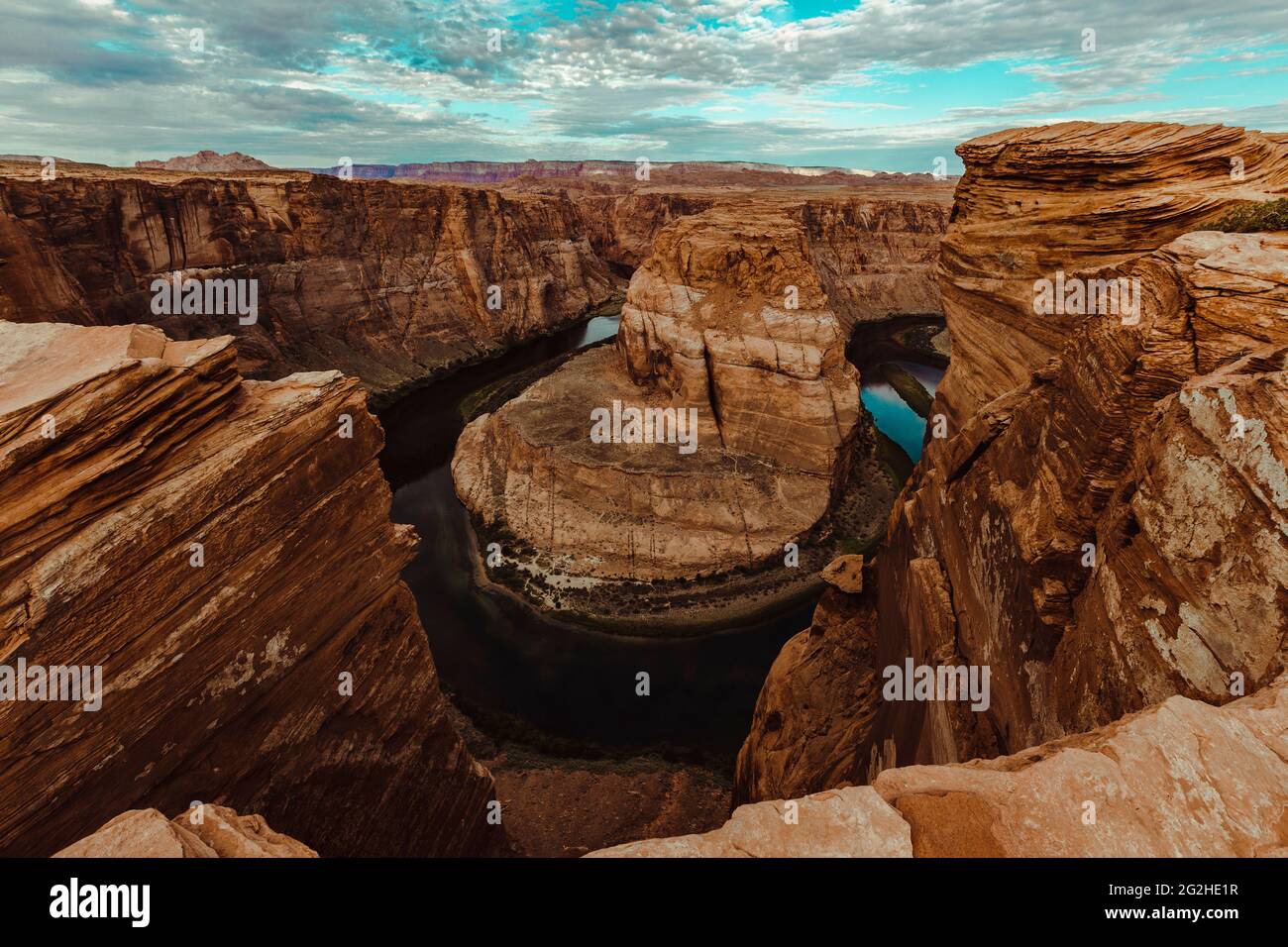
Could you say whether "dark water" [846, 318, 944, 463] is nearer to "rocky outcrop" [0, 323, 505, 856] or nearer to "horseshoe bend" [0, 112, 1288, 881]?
"horseshoe bend" [0, 112, 1288, 881]

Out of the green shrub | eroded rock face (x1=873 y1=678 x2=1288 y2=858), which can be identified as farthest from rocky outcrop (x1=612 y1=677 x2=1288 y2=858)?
the green shrub

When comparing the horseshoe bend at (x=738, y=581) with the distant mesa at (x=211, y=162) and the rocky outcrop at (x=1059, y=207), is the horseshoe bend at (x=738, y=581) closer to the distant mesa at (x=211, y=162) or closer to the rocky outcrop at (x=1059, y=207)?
the rocky outcrop at (x=1059, y=207)

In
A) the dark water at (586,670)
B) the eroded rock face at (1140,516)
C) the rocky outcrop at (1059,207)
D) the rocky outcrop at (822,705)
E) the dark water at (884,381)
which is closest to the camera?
the eroded rock face at (1140,516)

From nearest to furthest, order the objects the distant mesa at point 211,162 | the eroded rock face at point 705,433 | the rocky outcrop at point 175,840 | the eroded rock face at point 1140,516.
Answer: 1. the rocky outcrop at point 175,840
2. the eroded rock face at point 1140,516
3. the eroded rock face at point 705,433
4. the distant mesa at point 211,162

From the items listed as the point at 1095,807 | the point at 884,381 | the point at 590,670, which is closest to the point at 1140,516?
the point at 1095,807

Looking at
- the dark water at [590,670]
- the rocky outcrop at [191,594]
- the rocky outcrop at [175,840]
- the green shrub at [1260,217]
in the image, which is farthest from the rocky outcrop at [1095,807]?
the dark water at [590,670]
